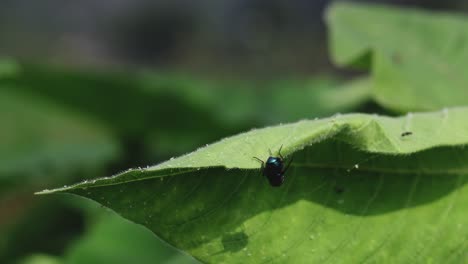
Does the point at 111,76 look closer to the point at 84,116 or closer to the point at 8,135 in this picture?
the point at 84,116

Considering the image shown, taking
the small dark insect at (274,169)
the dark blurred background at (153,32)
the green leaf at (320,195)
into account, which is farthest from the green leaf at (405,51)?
the dark blurred background at (153,32)

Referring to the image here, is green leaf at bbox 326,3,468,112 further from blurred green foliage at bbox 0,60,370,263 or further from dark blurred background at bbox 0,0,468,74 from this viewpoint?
dark blurred background at bbox 0,0,468,74

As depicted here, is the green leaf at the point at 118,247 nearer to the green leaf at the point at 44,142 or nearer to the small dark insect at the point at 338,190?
the green leaf at the point at 44,142

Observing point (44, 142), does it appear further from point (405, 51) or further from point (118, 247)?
point (405, 51)

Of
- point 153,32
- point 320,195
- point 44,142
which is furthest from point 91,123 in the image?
point 153,32

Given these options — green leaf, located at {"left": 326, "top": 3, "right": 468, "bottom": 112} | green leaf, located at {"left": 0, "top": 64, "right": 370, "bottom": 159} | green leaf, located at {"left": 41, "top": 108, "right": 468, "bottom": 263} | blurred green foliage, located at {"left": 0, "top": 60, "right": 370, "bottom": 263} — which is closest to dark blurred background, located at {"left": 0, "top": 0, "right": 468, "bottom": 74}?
green leaf, located at {"left": 0, "top": 64, "right": 370, "bottom": 159}

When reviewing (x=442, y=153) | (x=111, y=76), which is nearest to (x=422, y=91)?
(x=442, y=153)
